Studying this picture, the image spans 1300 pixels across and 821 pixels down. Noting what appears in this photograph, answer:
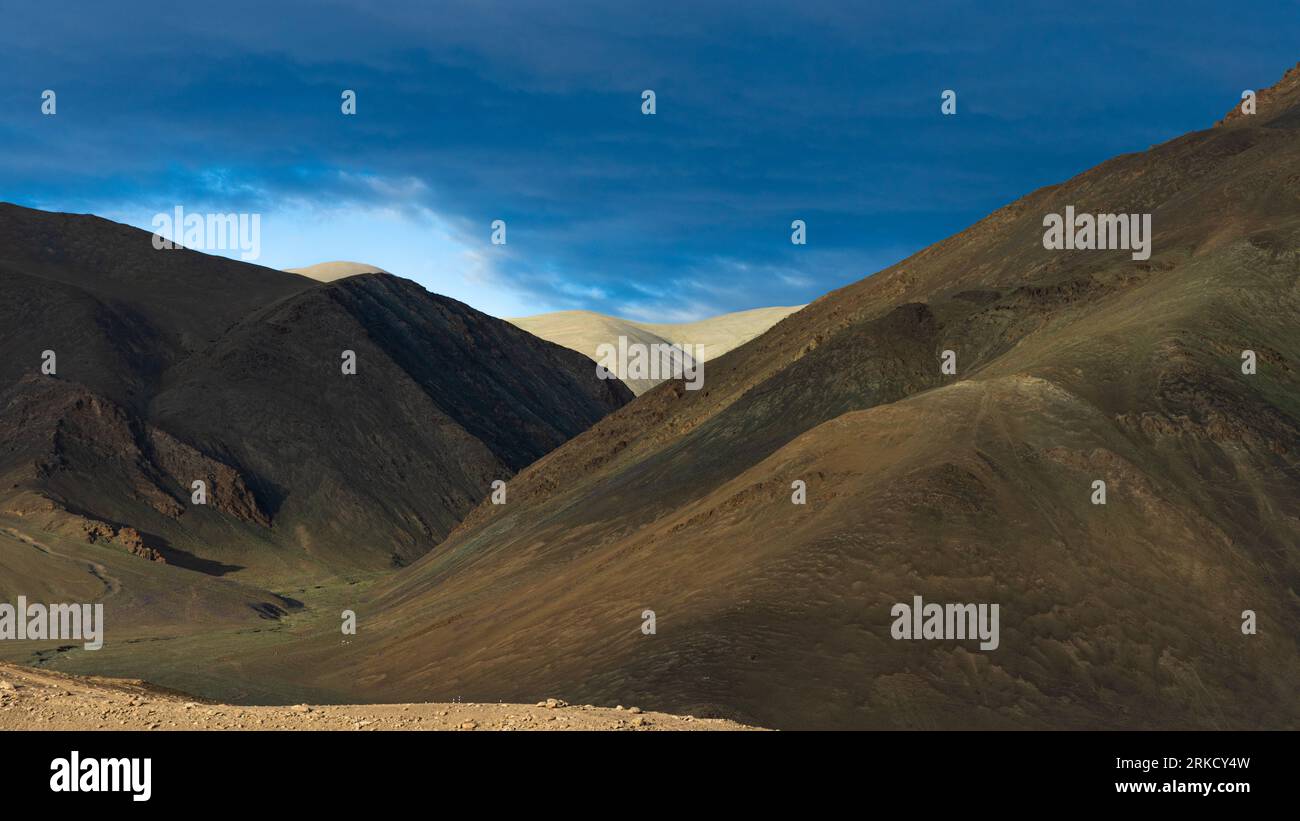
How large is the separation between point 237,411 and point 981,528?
6986cm

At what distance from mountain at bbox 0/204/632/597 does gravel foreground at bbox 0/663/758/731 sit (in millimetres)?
43537

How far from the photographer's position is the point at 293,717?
14875 millimetres

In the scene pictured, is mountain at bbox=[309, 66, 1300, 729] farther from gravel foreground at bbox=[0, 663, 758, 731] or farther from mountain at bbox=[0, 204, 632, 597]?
mountain at bbox=[0, 204, 632, 597]

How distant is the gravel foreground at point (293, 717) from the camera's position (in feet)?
45.8

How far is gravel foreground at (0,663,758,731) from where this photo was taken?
1397 cm

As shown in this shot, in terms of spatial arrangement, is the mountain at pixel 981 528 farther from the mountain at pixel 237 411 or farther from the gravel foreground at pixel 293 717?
the mountain at pixel 237 411

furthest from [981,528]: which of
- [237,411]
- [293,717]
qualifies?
[237,411]

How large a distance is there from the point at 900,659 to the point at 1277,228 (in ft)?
98.0

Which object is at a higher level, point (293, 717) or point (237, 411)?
point (237, 411)

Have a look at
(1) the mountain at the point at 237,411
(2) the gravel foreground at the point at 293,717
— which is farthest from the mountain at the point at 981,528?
(1) the mountain at the point at 237,411

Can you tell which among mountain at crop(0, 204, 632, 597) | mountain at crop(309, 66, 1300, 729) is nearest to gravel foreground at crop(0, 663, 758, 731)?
mountain at crop(309, 66, 1300, 729)

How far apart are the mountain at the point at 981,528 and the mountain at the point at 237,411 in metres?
23.5

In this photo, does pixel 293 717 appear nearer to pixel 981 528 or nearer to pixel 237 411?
pixel 981 528
